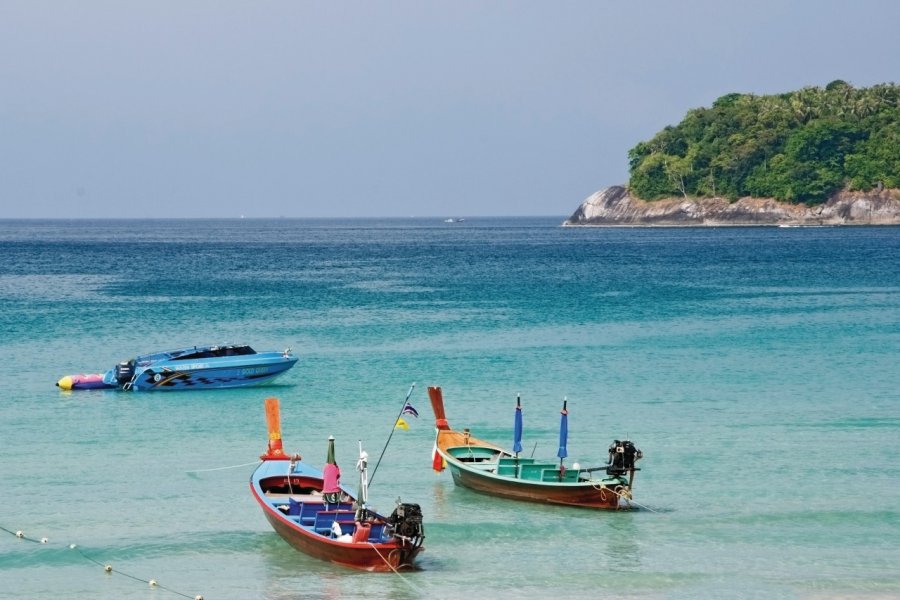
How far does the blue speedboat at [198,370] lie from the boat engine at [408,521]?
28.1 metres

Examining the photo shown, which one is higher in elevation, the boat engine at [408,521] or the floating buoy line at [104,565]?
the boat engine at [408,521]

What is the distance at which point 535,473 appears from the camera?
35750 mm

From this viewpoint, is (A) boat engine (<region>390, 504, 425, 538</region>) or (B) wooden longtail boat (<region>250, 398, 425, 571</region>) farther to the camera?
(B) wooden longtail boat (<region>250, 398, 425, 571</region>)

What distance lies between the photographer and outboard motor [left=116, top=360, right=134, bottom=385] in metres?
54.9

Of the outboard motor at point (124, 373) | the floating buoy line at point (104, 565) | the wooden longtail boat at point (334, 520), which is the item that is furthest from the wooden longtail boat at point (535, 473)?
the outboard motor at point (124, 373)

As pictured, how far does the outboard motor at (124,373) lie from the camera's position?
54.9 metres

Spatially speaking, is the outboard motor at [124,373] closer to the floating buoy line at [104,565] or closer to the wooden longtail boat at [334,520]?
the floating buoy line at [104,565]

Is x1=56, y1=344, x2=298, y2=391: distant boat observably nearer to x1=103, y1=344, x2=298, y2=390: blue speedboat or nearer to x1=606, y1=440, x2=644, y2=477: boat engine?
x1=103, y1=344, x2=298, y2=390: blue speedboat

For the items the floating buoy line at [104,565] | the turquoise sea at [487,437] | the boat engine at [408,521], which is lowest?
the floating buoy line at [104,565]

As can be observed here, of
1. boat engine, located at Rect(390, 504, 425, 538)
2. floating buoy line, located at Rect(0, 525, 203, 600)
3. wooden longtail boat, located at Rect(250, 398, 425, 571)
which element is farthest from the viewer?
wooden longtail boat, located at Rect(250, 398, 425, 571)

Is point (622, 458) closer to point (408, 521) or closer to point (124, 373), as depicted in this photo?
point (408, 521)

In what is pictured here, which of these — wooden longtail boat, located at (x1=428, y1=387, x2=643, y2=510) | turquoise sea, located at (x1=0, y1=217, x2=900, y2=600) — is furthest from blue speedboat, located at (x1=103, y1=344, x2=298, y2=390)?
wooden longtail boat, located at (x1=428, y1=387, x2=643, y2=510)

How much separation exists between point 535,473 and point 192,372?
2384 centimetres

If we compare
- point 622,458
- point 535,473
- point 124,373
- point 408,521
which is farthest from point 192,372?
point 408,521
